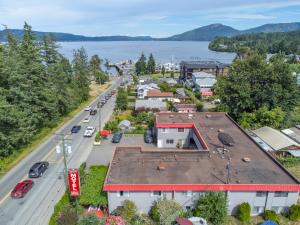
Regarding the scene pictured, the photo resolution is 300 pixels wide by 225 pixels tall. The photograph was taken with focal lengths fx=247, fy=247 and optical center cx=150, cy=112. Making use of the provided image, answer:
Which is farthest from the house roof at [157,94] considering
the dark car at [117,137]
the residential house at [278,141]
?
the residential house at [278,141]

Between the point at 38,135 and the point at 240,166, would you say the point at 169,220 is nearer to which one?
the point at 240,166

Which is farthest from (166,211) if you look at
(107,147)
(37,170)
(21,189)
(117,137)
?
(117,137)

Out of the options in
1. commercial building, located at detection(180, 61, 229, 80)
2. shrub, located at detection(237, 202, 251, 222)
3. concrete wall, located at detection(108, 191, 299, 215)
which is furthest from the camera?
commercial building, located at detection(180, 61, 229, 80)

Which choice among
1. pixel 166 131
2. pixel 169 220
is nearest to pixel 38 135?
pixel 166 131

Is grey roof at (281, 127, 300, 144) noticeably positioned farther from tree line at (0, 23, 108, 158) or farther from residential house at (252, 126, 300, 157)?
tree line at (0, 23, 108, 158)

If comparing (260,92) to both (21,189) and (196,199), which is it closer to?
(196,199)

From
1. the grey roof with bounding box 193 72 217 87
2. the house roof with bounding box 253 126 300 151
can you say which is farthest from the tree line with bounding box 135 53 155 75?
the house roof with bounding box 253 126 300 151
